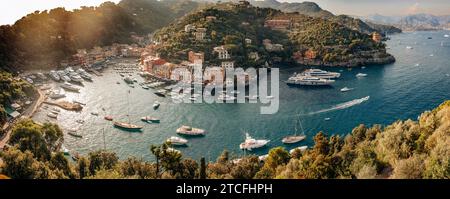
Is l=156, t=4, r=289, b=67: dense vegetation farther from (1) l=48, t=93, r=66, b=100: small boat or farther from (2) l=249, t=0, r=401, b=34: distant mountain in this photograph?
(2) l=249, t=0, r=401, b=34: distant mountain

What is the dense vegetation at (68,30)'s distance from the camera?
20.8 m

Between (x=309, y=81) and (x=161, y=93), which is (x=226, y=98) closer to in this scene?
(x=161, y=93)

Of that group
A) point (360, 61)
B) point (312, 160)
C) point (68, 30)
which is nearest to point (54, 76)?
point (68, 30)

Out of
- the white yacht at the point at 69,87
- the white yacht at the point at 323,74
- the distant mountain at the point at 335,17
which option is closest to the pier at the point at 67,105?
the white yacht at the point at 69,87

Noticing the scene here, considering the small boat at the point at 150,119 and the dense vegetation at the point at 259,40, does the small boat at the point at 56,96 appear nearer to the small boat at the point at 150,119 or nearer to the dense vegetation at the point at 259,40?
the small boat at the point at 150,119

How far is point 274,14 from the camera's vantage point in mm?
31359

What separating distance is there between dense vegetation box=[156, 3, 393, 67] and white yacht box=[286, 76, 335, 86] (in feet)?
11.3

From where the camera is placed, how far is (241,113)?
13562mm

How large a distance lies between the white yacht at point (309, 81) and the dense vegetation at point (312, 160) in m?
9.28

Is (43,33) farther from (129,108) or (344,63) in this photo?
(344,63)

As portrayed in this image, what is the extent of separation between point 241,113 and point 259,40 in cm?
1370
